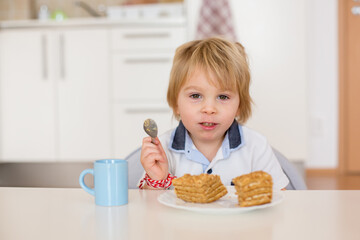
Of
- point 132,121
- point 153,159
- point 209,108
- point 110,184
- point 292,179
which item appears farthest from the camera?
point 132,121

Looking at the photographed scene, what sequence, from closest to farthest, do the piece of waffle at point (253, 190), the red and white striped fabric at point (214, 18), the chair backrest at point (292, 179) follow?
1. the piece of waffle at point (253, 190)
2. the chair backrest at point (292, 179)
3. the red and white striped fabric at point (214, 18)

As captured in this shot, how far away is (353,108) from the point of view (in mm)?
3484

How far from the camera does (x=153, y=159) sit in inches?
37.2

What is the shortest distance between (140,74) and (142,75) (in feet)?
0.05

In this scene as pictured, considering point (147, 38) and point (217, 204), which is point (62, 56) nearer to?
point (147, 38)

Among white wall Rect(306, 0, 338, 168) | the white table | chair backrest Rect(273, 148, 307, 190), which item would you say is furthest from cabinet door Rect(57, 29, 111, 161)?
the white table

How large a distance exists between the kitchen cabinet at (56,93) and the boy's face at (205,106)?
207 centimetres

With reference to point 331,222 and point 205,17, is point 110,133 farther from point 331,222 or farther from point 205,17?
point 331,222

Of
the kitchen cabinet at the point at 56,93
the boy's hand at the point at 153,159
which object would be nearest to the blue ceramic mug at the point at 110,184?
the boy's hand at the point at 153,159

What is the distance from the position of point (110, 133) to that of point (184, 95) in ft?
6.81

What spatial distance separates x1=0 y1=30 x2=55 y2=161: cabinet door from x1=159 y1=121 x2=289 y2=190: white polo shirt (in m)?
2.22

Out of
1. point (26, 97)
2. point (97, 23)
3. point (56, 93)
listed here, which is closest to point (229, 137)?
point (97, 23)

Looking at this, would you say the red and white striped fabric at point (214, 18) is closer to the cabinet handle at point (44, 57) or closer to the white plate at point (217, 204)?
the cabinet handle at point (44, 57)

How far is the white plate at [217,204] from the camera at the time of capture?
0.65 meters
